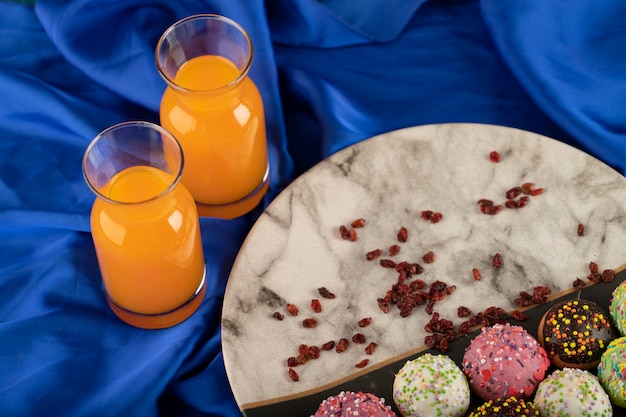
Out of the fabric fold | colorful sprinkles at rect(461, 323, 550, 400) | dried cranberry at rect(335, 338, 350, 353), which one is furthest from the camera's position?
the fabric fold

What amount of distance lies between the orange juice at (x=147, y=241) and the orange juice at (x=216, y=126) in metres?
0.15

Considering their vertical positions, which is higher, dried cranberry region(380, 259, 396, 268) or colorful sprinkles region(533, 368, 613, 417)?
colorful sprinkles region(533, 368, 613, 417)

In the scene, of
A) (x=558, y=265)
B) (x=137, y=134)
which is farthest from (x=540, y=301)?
(x=137, y=134)

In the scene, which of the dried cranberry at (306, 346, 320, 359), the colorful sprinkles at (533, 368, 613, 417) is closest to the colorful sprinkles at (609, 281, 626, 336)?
the colorful sprinkles at (533, 368, 613, 417)

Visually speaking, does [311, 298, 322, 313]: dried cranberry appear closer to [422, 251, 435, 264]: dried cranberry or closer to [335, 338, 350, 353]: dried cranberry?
[335, 338, 350, 353]: dried cranberry

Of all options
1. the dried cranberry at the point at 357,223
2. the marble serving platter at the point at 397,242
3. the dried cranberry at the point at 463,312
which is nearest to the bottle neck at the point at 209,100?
the marble serving platter at the point at 397,242

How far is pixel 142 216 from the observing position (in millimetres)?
1754

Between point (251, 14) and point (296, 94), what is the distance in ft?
0.74

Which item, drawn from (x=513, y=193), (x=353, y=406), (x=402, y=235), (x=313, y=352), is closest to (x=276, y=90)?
(x=402, y=235)

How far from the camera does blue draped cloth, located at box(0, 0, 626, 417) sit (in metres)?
2.04

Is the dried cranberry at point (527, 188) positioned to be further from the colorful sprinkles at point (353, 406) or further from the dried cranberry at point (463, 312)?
the colorful sprinkles at point (353, 406)

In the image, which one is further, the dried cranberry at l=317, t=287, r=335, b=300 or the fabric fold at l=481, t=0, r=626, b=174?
the fabric fold at l=481, t=0, r=626, b=174

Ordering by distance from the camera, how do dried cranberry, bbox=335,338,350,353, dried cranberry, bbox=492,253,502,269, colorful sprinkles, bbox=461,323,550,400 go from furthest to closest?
dried cranberry, bbox=492,253,502,269
dried cranberry, bbox=335,338,350,353
colorful sprinkles, bbox=461,323,550,400

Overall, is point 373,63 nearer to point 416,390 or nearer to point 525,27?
point 525,27
